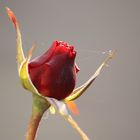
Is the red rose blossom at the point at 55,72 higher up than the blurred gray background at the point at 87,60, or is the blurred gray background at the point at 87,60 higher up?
the red rose blossom at the point at 55,72

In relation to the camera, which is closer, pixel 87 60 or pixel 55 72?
pixel 55 72

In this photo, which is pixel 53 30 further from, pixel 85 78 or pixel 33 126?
pixel 33 126

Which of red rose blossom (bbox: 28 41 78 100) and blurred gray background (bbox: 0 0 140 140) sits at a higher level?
red rose blossom (bbox: 28 41 78 100)

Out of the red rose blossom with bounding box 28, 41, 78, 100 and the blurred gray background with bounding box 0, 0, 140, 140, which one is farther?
the blurred gray background with bounding box 0, 0, 140, 140

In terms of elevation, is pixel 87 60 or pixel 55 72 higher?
pixel 55 72

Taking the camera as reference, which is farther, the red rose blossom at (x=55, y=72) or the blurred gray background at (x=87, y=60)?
the blurred gray background at (x=87, y=60)
